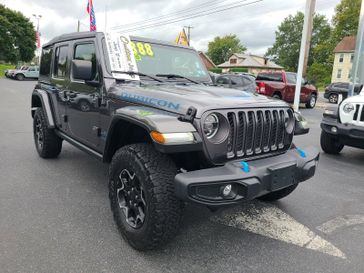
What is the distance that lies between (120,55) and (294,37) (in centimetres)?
8298

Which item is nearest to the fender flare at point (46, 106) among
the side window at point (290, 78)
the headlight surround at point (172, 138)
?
the headlight surround at point (172, 138)

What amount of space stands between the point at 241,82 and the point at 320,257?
10.8 metres

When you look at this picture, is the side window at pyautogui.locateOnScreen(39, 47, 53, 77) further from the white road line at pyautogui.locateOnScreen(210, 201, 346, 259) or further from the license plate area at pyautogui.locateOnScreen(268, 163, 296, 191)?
the license plate area at pyautogui.locateOnScreen(268, 163, 296, 191)

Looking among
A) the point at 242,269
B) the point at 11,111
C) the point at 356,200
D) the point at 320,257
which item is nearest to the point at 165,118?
the point at 242,269

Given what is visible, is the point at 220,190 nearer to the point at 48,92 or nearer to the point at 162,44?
the point at 162,44

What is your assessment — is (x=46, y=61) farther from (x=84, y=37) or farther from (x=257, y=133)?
(x=257, y=133)

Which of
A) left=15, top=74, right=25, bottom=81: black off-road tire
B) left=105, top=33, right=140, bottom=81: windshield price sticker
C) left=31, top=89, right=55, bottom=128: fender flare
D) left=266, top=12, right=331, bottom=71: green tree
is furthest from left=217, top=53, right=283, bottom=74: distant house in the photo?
left=105, top=33, right=140, bottom=81: windshield price sticker

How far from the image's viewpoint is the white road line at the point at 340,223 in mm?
3337

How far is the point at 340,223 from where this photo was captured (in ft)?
11.4

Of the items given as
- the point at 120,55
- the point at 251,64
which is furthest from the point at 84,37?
the point at 251,64

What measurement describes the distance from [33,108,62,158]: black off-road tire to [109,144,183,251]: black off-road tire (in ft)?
8.78

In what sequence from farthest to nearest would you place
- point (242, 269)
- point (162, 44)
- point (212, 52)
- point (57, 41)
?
1. point (212, 52)
2. point (57, 41)
3. point (162, 44)
4. point (242, 269)

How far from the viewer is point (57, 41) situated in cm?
479

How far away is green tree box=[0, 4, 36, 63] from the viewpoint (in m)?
50.6
